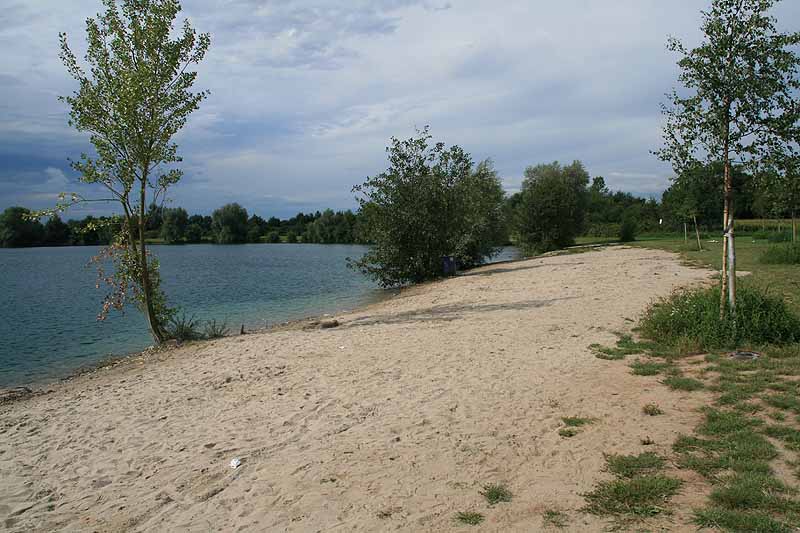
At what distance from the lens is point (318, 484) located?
4734 millimetres

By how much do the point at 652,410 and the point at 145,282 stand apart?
11326 mm

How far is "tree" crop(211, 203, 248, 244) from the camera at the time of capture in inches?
4193

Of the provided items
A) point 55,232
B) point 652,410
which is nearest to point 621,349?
point 652,410

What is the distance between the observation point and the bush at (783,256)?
18266 millimetres

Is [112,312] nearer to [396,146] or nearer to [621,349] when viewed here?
[396,146]

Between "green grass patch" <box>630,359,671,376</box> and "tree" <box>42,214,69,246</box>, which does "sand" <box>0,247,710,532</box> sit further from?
"tree" <box>42,214,69,246</box>

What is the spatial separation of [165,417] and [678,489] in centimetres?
600

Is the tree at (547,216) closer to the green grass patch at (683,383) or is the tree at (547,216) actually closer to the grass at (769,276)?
the grass at (769,276)

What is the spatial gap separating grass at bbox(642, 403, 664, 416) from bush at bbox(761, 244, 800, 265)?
53.1ft

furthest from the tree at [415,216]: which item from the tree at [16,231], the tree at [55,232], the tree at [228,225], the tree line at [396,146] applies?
the tree at [228,225]

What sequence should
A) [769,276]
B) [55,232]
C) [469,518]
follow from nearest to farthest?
[469,518]
[769,276]
[55,232]

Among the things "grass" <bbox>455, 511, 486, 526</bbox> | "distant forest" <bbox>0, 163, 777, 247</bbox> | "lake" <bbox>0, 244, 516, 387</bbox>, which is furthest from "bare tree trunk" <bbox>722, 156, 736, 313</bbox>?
"distant forest" <bbox>0, 163, 777, 247</bbox>

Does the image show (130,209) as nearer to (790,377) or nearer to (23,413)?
(23,413)

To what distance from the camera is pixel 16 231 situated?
79.3 m
